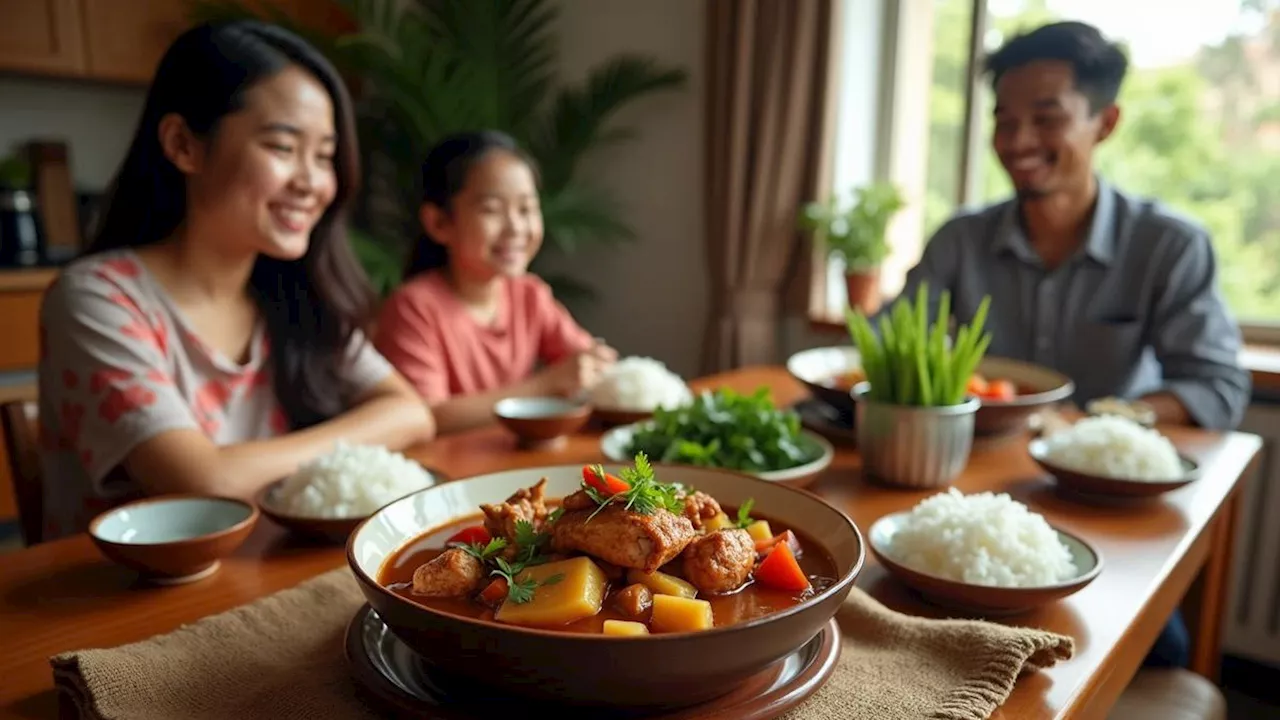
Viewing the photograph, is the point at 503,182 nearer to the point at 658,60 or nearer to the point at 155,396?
the point at 155,396

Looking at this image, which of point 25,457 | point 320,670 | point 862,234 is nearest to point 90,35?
point 25,457

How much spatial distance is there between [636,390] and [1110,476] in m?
0.90

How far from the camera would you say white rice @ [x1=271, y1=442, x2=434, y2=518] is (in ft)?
3.86

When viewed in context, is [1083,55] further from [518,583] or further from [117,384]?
[117,384]

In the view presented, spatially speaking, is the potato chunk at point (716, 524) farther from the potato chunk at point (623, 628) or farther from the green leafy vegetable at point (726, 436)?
the green leafy vegetable at point (726, 436)

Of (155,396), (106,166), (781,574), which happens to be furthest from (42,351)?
(106,166)

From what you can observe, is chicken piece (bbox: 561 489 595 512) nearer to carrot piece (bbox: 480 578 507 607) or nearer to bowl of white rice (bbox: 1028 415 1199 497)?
carrot piece (bbox: 480 578 507 607)

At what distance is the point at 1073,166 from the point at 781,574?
6.86ft

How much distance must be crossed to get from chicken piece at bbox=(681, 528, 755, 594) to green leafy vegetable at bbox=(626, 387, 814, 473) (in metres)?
0.55

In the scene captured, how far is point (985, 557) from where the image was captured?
101 centimetres

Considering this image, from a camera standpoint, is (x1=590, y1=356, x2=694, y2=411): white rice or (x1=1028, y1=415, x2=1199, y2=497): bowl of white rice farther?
(x1=590, y1=356, x2=694, y2=411): white rice

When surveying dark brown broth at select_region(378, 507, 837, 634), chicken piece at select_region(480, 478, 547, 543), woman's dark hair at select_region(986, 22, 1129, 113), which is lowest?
dark brown broth at select_region(378, 507, 837, 634)

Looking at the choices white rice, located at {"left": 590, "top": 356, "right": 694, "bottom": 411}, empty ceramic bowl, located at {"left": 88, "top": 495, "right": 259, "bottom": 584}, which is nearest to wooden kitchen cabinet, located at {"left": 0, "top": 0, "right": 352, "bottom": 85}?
white rice, located at {"left": 590, "top": 356, "right": 694, "bottom": 411}

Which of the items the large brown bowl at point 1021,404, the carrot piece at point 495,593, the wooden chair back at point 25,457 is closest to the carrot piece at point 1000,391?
the large brown bowl at point 1021,404
